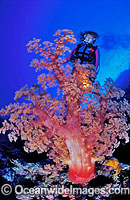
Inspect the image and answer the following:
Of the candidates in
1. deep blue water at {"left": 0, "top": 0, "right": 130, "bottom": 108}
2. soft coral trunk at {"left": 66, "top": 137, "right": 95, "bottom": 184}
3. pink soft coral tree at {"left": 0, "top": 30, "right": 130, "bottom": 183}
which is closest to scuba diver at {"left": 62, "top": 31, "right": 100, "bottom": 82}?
pink soft coral tree at {"left": 0, "top": 30, "right": 130, "bottom": 183}

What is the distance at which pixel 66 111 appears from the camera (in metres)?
3.44

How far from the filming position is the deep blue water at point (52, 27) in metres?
42.2

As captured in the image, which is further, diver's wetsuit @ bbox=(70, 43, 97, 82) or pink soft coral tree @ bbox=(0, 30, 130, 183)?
diver's wetsuit @ bbox=(70, 43, 97, 82)

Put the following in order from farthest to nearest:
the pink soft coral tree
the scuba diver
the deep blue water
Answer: the deep blue water → the scuba diver → the pink soft coral tree

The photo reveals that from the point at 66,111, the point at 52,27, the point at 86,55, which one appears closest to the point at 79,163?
the point at 66,111

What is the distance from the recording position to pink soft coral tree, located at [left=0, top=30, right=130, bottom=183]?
304cm

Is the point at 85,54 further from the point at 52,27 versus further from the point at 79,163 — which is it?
the point at 52,27

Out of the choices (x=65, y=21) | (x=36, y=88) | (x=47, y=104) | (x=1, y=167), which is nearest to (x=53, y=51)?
(x=36, y=88)

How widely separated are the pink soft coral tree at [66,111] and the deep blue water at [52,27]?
37442 millimetres

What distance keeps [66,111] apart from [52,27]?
7127 cm

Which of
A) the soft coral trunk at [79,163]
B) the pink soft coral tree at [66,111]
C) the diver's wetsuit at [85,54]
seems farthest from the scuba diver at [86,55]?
the soft coral trunk at [79,163]

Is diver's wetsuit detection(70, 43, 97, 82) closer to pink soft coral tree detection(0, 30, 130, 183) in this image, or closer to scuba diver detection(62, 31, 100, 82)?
scuba diver detection(62, 31, 100, 82)

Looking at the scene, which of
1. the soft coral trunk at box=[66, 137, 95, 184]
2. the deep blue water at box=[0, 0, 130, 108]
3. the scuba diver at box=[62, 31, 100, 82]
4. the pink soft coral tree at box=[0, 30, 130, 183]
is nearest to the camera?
the pink soft coral tree at box=[0, 30, 130, 183]

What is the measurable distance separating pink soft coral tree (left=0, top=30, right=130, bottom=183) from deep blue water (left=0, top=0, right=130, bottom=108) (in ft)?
123
